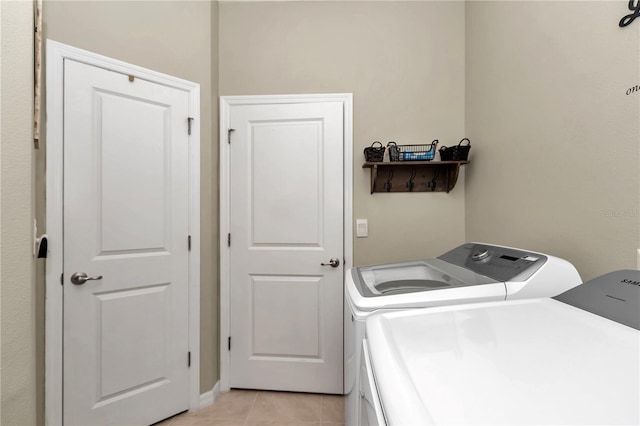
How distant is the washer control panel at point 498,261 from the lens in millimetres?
1015

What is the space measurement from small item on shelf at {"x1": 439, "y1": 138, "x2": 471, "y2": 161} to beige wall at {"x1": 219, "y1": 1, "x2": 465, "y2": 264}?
18 cm

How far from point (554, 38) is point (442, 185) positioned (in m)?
1.00

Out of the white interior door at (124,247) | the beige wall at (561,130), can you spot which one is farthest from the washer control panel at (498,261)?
the white interior door at (124,247)

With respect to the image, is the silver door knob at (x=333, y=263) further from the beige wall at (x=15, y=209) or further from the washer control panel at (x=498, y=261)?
the beige wall at (x=15, y=209)

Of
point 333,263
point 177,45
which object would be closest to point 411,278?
point 333,263

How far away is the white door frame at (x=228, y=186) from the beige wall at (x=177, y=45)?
0.05 metres

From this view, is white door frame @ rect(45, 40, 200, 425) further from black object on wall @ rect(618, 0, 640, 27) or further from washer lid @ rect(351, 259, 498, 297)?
black object on wall @ rect(618, 0, 640, 27)

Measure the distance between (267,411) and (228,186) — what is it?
5.15ft

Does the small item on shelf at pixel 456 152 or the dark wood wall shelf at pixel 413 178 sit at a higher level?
the small item on shelf at pixel 456 152

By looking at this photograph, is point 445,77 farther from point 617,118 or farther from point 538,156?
point 617,118

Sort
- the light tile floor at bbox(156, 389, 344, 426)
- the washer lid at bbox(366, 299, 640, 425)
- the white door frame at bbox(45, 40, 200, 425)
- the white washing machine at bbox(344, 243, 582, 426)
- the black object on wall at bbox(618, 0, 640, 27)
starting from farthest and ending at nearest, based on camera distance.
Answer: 1. the light tile floor at bbox(156, 389, 344, 426)
2. the white door frame at bbox(45, 40, 200, 425)
3. the white washing machine at bbox(344, 243, 582, 426)
4. the black object on wall at bbox(618, 0, 640, 27)
5. the washer lid at bbox(366, 299, 640, 425)

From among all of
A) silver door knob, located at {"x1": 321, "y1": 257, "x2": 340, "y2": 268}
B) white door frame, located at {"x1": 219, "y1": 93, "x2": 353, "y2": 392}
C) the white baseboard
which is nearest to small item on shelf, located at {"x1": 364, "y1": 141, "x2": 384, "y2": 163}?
white door frame, located at {"x1": 219, "y1": 93, "x2": 353, "y2": 392}

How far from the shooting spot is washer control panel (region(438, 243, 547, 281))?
101cm

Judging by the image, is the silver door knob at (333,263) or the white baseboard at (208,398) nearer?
the white baseboard at (208,398)
